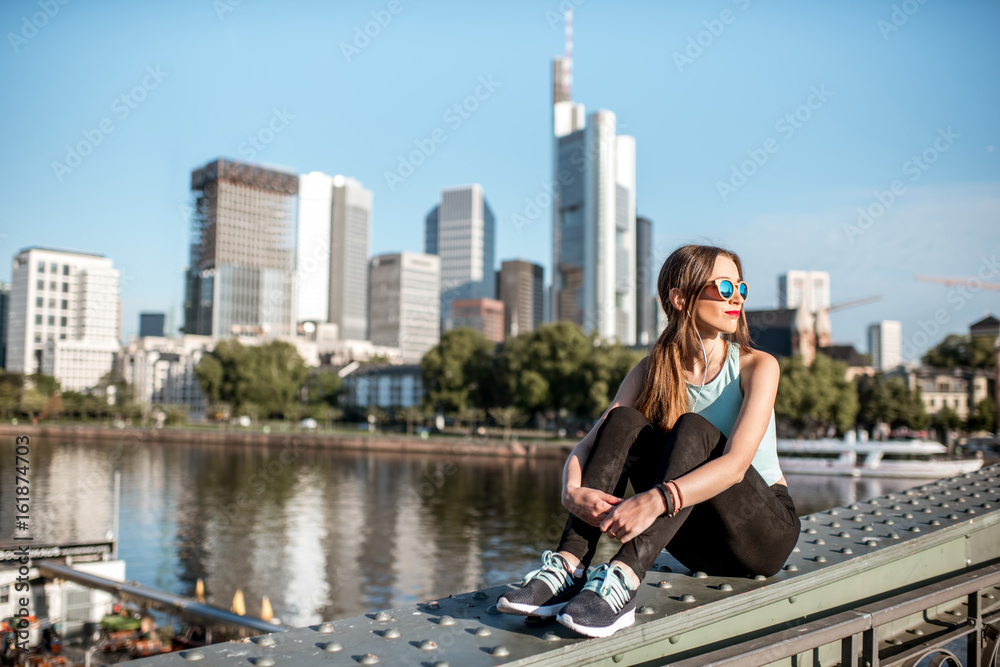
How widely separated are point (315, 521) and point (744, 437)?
2946 centimetres

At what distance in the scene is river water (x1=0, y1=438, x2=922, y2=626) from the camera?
803 inches

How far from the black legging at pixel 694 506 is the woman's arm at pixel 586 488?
7cm

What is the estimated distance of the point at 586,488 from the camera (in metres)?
2.87

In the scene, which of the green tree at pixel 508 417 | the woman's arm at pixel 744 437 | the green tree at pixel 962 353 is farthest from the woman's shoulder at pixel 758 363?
the green tree at pixel 962 353

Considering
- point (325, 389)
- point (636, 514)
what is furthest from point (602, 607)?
point (325, 389)

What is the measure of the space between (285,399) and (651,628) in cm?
9488

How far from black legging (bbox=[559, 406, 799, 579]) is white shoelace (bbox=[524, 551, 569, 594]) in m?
0.10

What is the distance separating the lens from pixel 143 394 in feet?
412

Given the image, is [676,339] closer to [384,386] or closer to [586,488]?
[586,488]

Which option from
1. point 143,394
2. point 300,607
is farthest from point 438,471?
point 143,394

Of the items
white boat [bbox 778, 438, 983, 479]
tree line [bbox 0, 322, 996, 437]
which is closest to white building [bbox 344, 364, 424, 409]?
tree line [bbox 0, 322, 996, 437]

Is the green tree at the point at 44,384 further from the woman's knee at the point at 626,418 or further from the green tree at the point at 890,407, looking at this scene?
the woman's knee at the point at 626,418

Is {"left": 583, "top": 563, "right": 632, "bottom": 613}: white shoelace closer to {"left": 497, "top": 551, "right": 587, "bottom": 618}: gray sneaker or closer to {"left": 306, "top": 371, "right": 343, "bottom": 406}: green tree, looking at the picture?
{"left": 497, "top": 551, "right": 587, "bottom": 618}: gray sneaker

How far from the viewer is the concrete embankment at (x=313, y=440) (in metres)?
61.8
